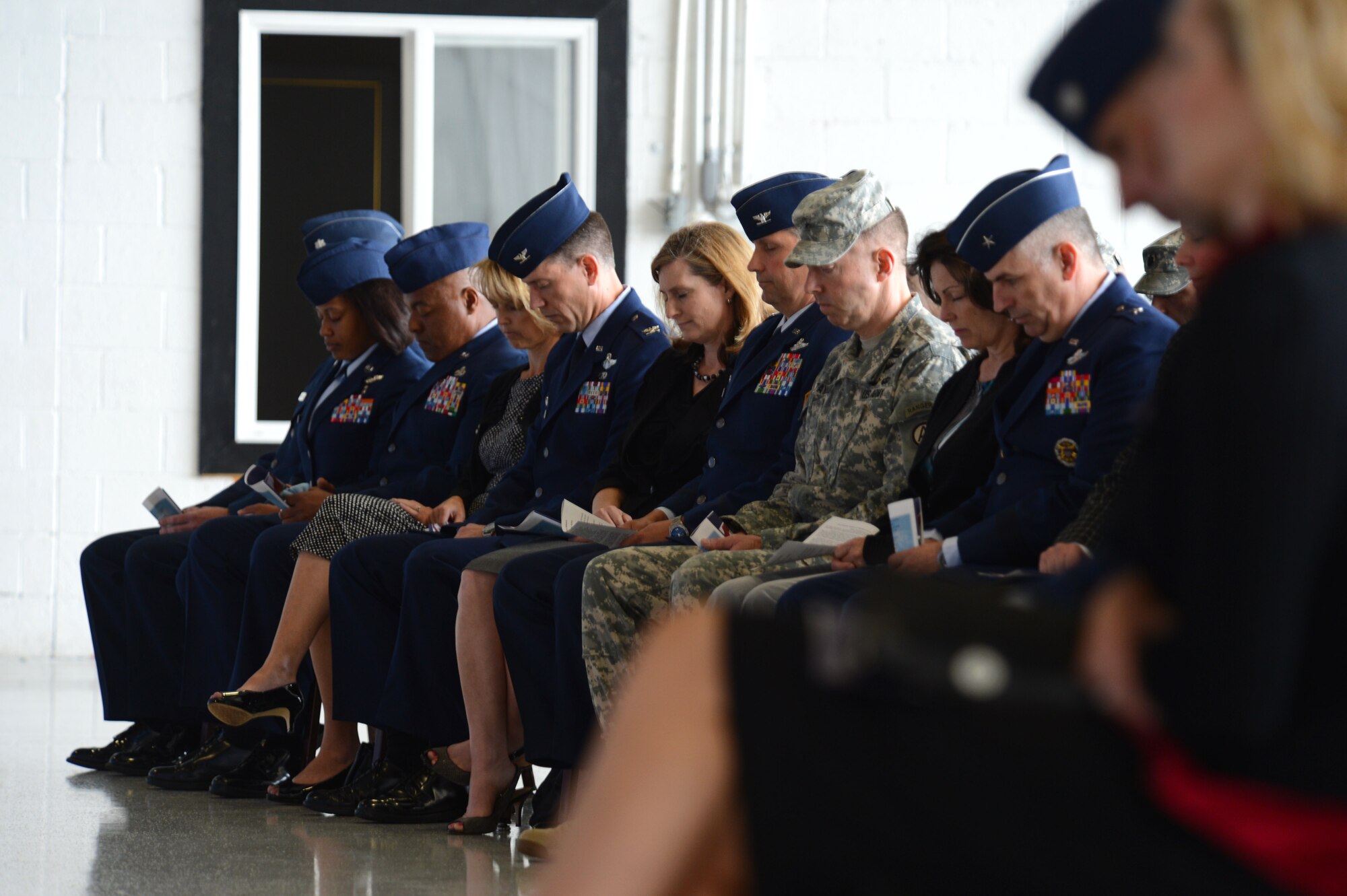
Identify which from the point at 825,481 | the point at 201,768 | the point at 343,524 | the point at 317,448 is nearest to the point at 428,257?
the point at 317,448

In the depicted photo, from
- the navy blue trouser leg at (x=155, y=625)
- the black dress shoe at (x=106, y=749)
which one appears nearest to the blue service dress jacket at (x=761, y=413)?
the navy blue trouser leg at (x=155, y=625)

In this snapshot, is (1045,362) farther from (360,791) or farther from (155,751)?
(155,751)

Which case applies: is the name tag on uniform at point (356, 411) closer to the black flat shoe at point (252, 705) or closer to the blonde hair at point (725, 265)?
the black flat shoe at point (252, 705)

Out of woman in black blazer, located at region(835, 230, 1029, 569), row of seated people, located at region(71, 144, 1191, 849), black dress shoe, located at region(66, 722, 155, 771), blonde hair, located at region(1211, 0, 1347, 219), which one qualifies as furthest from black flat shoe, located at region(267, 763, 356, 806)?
blonde hair, located at region(1211, 0, 1347, 219)

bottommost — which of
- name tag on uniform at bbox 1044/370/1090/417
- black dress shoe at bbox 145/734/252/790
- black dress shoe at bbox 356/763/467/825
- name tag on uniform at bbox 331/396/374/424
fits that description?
black dress shoe at bbox 145/734/252/790

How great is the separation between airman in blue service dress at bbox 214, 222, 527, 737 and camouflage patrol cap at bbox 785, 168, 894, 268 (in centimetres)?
123

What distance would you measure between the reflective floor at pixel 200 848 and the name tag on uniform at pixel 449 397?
1.09 m

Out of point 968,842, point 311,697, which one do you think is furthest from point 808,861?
point 311,697

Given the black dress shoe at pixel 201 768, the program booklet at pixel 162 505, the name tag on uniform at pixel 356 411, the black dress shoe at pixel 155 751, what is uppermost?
the name tag on uniform at pixel 356 411

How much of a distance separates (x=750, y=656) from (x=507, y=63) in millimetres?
5505

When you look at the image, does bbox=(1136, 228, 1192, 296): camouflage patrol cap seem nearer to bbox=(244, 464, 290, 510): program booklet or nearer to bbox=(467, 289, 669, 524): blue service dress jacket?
bbox=(467, 289, 669, 524): blue service dress jacket

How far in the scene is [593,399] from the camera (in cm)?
355

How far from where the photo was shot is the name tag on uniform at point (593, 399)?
Result: 3.53m

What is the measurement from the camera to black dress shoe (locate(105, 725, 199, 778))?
3.82 meters
